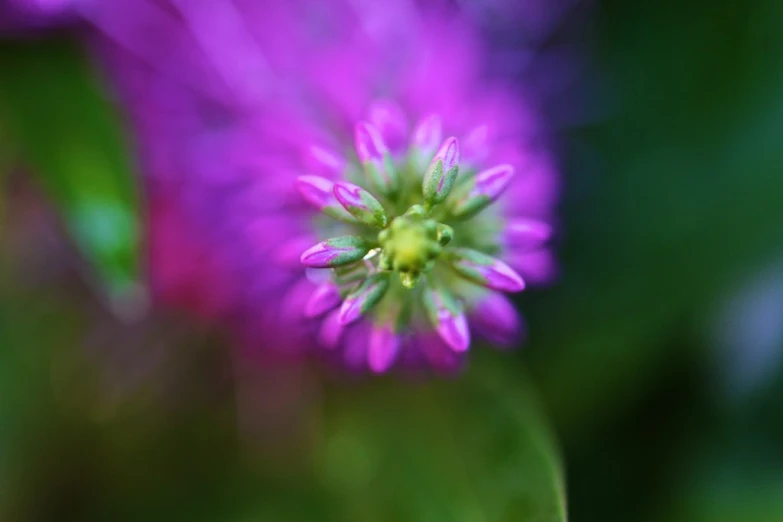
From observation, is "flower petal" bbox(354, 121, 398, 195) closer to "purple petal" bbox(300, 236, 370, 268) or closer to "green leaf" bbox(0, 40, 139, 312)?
"purple petal" bbox(300, 236, 370, 268)

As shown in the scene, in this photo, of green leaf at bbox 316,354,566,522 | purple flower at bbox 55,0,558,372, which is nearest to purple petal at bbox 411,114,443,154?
purple flower at bbox 55,0,558,372

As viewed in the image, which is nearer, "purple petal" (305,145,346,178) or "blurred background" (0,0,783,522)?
"purple petal" (305,145,346,178)

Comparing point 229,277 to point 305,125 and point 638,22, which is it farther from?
point 638,22

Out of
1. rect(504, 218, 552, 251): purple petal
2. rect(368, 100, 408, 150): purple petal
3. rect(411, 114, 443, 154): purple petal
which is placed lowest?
rect(504, 218, 552, 251): purple petal

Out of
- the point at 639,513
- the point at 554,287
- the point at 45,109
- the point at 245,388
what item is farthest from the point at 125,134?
the point at 639,513

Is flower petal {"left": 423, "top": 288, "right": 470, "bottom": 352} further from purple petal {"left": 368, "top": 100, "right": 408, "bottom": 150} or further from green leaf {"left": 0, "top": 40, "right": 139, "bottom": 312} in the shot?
green leaf {"left": 0, "top": 40, "right": 139, "bottom": 312}

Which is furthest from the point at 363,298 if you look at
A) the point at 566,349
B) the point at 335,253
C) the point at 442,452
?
the point at 566,349

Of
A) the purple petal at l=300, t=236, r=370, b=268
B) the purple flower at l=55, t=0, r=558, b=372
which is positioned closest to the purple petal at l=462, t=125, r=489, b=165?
the purple flower at l=55, t=0, r=558, b=372

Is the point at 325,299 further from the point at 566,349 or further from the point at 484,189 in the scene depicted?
the point at 566,349

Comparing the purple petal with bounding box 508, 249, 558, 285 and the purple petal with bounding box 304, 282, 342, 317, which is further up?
the purple petal with bounding box 508, 249, 558, 285
